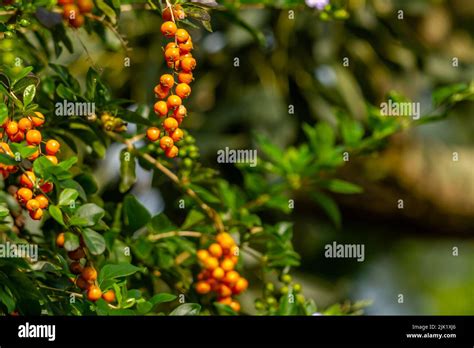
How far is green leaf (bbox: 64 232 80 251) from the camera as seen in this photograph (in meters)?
1.24

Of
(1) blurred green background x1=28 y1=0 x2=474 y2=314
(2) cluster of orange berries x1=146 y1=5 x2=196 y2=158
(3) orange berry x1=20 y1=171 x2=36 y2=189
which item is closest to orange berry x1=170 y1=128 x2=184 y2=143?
(2) cluster of orange berries x1=146 y1=5 x2=196 y2=158

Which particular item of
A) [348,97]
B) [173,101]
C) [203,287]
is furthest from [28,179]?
[348,97]

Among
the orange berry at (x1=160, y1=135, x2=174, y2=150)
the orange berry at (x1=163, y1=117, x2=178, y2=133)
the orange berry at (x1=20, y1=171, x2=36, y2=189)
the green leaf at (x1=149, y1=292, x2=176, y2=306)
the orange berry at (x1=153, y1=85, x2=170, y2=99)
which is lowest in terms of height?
the green leaf at (x1=149, y1=292, x2=176, y2=306)

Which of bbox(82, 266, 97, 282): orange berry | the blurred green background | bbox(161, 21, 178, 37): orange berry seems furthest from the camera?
the blurred green background

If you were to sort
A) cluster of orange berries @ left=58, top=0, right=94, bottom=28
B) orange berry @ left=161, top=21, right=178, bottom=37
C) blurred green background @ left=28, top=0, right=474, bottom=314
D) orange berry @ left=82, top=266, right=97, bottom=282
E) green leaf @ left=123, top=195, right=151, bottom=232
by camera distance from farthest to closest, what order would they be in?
blurred green background @ left=28, top=0, right=474, bottom=314
green leaf @ left=123, top=195, right=151, bottom=232
cluster of orange berries @ left=58, top=0, right=94, bottom=28
orange berry @ left=82, top=266, right=97, bottom=282
orange berry @ left=161, top=21, right=178, bottom=37

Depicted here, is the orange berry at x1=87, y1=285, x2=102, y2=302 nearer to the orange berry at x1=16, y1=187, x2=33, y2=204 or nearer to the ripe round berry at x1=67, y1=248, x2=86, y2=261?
the ripe round berry at x1=67, y1=248, x2=86, y2=261

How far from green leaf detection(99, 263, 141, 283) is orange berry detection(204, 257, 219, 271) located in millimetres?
290

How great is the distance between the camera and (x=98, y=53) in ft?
9.02

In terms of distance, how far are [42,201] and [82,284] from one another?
142mm

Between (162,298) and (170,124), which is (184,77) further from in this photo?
(162,298)

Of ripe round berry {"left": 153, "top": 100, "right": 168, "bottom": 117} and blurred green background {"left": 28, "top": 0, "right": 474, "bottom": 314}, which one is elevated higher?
blurred green background {"left": 28, "top": 0, "right": 474, "bottom": 314}

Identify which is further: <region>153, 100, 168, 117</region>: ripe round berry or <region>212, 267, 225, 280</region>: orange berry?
<region>212, 267, 225, 280</region>: orange berry

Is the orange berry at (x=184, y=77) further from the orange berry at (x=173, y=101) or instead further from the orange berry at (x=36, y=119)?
the orange berry at (x=36, y=119)
